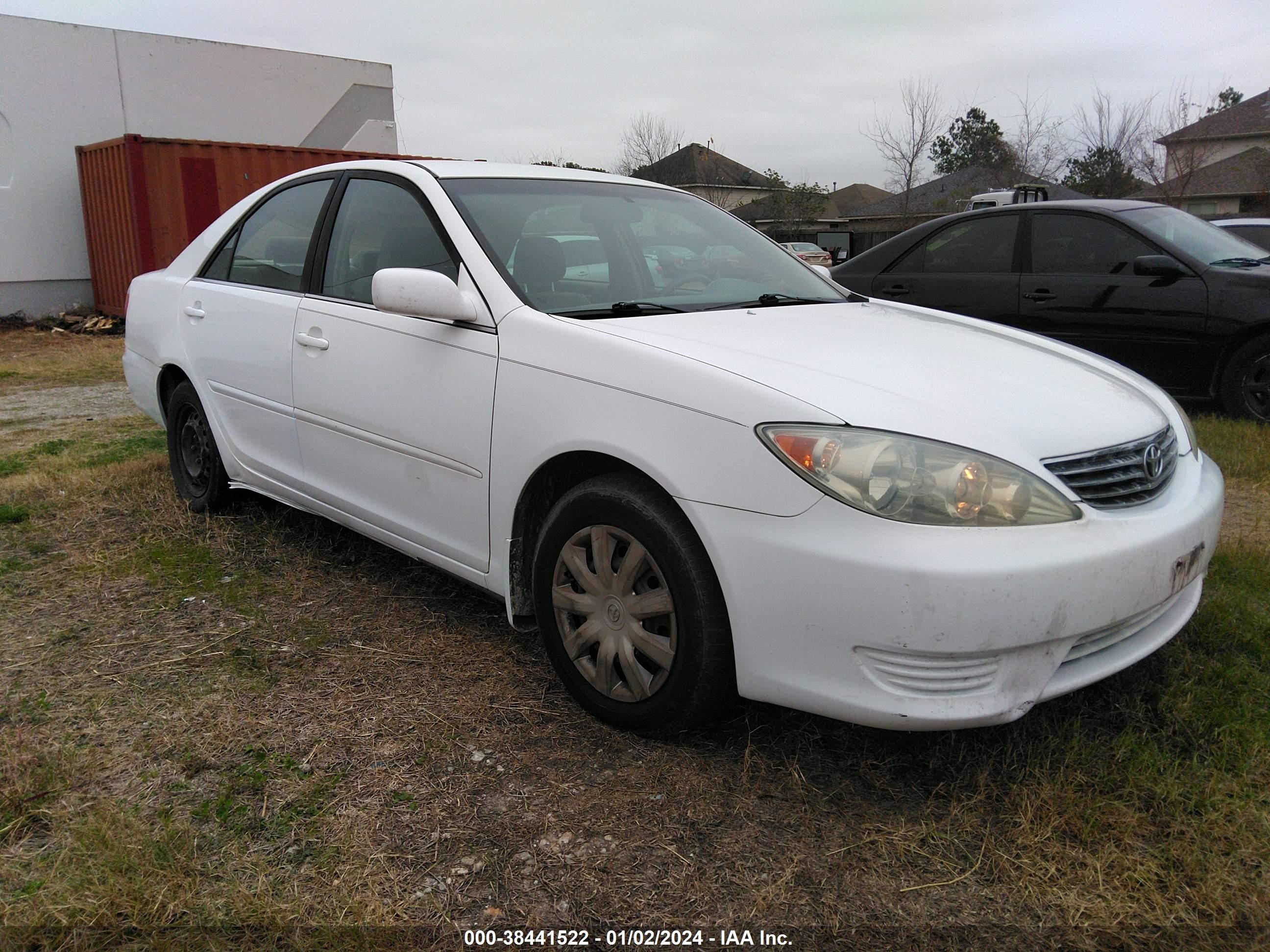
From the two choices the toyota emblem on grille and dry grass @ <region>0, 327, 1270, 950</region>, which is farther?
the toyota emblem on grille

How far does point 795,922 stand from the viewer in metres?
1.98

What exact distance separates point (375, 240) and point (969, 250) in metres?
4.61

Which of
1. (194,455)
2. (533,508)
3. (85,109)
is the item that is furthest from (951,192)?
(533,508)

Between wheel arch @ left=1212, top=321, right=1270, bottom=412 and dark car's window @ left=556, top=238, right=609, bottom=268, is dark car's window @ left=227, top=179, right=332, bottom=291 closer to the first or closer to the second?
dark car's window @ left=556, top=238, right=609, bottom=268

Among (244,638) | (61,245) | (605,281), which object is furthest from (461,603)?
(61,245)

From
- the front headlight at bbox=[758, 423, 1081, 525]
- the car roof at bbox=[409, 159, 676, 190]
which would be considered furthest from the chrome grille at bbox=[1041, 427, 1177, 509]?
the car roof at bbox=[409, 159, 676, 190]

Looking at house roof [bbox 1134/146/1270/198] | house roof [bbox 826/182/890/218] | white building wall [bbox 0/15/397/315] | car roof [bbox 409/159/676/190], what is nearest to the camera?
car roof [bbox 409/159/676/190]

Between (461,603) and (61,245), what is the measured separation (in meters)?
14.3

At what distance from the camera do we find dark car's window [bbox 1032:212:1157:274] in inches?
241

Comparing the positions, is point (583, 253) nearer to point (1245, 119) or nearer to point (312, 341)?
point (312, 341)

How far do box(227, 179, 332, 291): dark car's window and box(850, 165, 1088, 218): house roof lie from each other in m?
27.8

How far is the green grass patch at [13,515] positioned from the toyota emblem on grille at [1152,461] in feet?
15.1

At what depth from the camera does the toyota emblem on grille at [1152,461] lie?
8.11 ft

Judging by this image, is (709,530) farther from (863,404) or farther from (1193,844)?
(1193,844)
